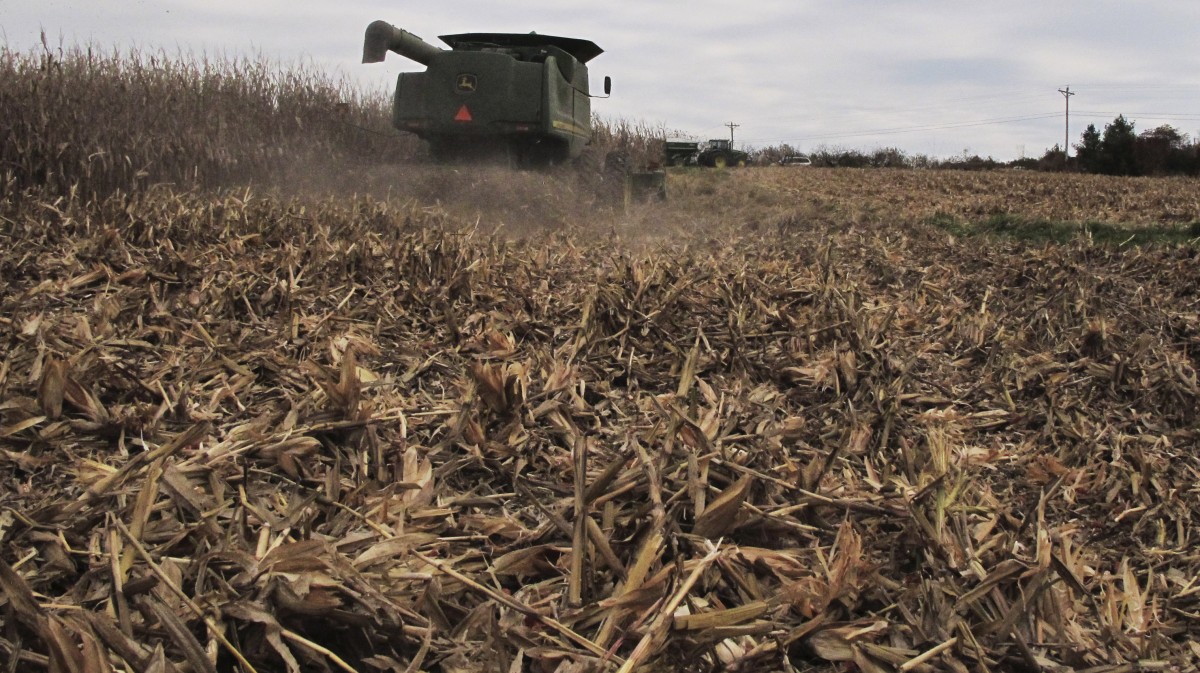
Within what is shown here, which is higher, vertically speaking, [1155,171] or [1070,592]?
[1155,171]

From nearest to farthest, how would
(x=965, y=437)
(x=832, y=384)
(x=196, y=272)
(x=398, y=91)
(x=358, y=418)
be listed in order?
(x=358, y=418) < (x=965, y=437) < (x=832, y=384) < (x=196, y=272) < (x=398, y=91)

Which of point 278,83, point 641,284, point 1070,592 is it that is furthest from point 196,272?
point 278,83

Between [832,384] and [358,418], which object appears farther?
[832,384]

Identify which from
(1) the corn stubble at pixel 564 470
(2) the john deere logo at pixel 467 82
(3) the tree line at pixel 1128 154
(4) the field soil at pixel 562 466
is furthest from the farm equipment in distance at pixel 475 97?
(3) the tree line at pixel 1128 154

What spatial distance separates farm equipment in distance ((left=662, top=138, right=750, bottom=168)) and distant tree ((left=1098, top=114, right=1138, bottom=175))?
13645mm

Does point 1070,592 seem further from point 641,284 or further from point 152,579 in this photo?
point 641,284

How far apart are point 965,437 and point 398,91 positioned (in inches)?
317

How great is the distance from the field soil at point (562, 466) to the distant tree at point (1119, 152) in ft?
110

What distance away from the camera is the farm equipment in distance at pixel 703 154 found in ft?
76.5

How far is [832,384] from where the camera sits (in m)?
2.76

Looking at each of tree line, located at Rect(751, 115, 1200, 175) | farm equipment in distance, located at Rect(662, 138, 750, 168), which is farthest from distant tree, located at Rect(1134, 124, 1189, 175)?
farm equipment in distance, located at Rect(662, 138, 750, 168)

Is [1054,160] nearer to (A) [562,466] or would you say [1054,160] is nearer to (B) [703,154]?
(B) [703,154]

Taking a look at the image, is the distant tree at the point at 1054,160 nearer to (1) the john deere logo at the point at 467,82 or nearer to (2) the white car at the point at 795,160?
(2) the white car at the point at 795,160

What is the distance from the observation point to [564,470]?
2.03 meters
